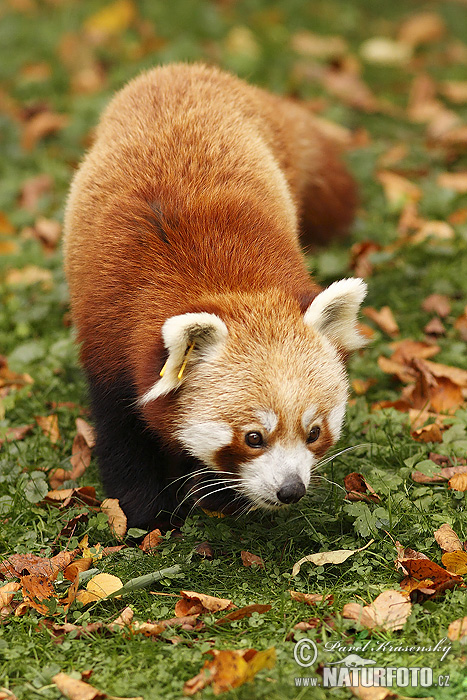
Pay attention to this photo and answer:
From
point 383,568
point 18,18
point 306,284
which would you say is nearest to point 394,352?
point 306,284

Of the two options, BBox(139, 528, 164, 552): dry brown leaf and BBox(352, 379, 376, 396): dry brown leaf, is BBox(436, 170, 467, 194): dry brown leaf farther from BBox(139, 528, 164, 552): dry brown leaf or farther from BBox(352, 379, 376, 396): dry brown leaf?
BBox(139, 528, 164, 552): dry brown leaf

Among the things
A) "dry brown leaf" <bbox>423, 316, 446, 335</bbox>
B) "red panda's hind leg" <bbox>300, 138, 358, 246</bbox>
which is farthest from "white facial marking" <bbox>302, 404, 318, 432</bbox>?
"red panda's hind leg" <bbox>300, 138, 358, 246</bbox>

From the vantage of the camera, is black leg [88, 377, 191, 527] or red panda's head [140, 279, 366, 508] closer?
red panda's head [140, 279, 366, 508]

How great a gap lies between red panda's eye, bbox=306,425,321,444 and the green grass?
47 centimetres

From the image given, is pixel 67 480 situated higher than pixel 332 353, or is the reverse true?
pixel 332 353

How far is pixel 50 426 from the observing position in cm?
483

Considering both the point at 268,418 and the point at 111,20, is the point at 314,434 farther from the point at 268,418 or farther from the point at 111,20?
the point at 111,20

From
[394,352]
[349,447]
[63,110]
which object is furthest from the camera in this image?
[63,110]

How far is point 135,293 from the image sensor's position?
3820 mm

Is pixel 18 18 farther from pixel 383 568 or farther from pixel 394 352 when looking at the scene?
pixel 383 568

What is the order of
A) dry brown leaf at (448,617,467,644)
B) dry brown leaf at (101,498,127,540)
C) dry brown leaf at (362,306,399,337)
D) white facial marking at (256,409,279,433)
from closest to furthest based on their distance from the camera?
dry brown leaf at (448,617,467,644) → white facial marking at (256,409,279,433) → dry brown leaf at (101,498,127,540) → dry brown leaf at (362,306,399,337)

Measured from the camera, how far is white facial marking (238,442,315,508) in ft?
11.7

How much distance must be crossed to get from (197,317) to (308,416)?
68cm

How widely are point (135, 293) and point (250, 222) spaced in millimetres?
686
